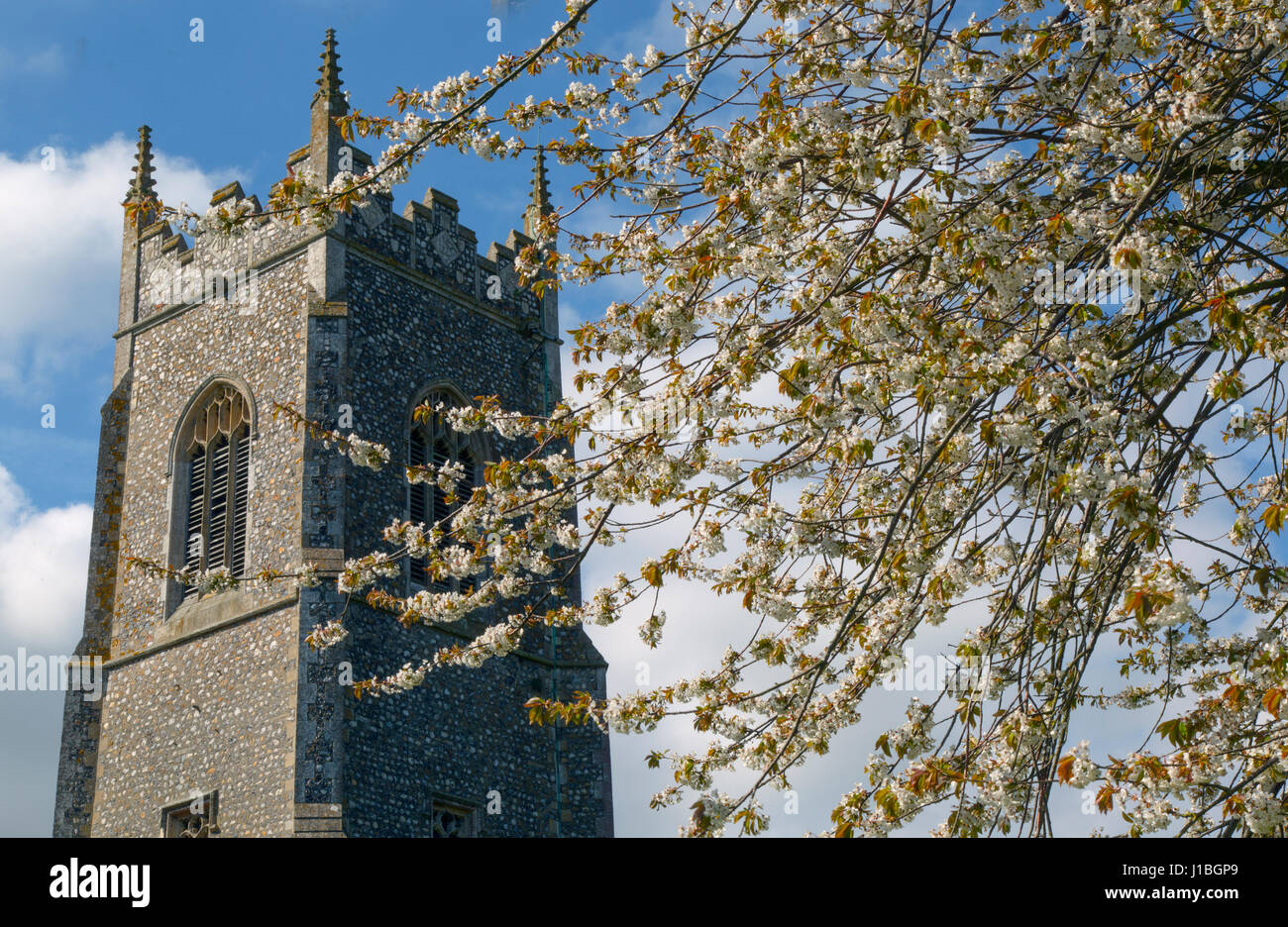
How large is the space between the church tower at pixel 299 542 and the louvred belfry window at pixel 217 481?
0.03 m

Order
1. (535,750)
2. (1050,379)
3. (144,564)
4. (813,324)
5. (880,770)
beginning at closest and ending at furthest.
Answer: (1050,379), (880,770), (813,324), (144,564), (535,750)

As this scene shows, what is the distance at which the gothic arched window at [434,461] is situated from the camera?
57.0ft

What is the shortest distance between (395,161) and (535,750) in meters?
12.4

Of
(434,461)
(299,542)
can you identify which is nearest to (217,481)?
(299,542)

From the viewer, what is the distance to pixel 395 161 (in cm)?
602

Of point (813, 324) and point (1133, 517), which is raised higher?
point (813, 324)

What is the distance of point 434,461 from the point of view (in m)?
18.0

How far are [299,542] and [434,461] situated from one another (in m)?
2.48

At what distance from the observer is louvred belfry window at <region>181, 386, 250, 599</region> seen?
17141 millimetres
